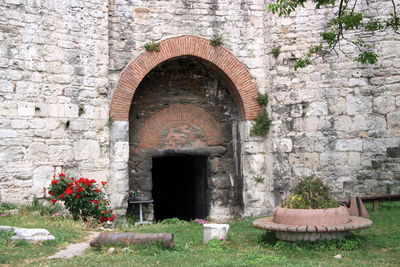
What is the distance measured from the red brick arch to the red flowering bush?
6.19 feet

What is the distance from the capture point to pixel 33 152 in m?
8.68

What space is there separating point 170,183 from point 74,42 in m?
6.94

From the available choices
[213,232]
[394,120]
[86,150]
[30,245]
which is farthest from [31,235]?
[394,120]

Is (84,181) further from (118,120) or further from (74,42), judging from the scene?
(74,42)

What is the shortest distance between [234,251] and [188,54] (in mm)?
5286

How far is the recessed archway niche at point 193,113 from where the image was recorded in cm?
1070

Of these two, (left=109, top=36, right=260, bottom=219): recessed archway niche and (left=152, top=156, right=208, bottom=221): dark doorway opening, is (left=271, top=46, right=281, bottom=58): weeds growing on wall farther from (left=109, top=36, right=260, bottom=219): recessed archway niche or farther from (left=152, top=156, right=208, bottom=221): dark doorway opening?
(left=152, top=156, right=208, bottom=221): dark doorway opening

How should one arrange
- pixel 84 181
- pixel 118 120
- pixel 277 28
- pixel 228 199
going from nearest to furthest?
pixel 84 181 → pixel 118 120 → pixel 277 28 → pixel 228 199

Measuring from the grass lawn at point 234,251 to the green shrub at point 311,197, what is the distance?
19.1 inches

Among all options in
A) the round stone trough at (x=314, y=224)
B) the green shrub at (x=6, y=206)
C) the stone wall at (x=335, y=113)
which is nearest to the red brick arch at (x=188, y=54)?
the stone wall at (x=335, y=113)

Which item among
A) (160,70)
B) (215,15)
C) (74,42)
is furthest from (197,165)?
(74,42)

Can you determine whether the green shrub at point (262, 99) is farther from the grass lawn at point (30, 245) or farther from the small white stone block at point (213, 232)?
the grass lawn at point (30, 245)

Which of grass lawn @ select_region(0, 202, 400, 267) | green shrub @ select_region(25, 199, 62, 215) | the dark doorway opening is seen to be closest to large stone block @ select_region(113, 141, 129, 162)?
green shrub @ select_region(25, 199, 62, 215)

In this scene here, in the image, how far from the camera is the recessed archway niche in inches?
421
